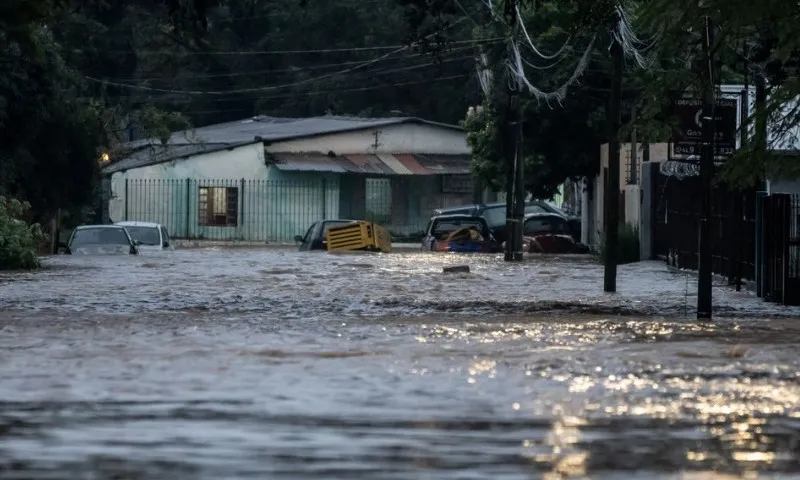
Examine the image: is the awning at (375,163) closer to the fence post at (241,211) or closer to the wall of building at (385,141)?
the wall of building at (385,141)

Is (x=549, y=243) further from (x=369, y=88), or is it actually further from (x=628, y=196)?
(x=369, y=88)

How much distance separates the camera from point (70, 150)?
41.0 meters

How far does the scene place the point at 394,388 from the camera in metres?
11.6

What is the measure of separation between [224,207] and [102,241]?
2422 cm

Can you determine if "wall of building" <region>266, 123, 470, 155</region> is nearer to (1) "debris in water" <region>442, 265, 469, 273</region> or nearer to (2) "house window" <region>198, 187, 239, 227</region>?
(2) "house window" <region>198, 187, 239, 227</region>

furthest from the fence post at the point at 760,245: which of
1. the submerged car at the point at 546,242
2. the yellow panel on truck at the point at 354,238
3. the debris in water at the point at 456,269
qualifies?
the submerged car at the point at 546,242

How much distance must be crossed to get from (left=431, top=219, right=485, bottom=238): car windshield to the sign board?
1896cm

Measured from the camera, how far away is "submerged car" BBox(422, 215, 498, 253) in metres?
45.5

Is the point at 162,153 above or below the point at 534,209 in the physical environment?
above

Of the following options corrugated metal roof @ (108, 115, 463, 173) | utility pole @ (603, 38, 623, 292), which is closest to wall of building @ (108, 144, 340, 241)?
corrugated metal roof @ (108, 115, 463, 173)

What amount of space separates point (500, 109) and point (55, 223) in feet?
41.7

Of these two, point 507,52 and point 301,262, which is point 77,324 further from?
point 507,52

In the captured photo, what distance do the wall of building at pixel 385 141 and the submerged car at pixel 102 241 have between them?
903 inches

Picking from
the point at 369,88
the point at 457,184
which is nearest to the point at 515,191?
the point at 457,184
